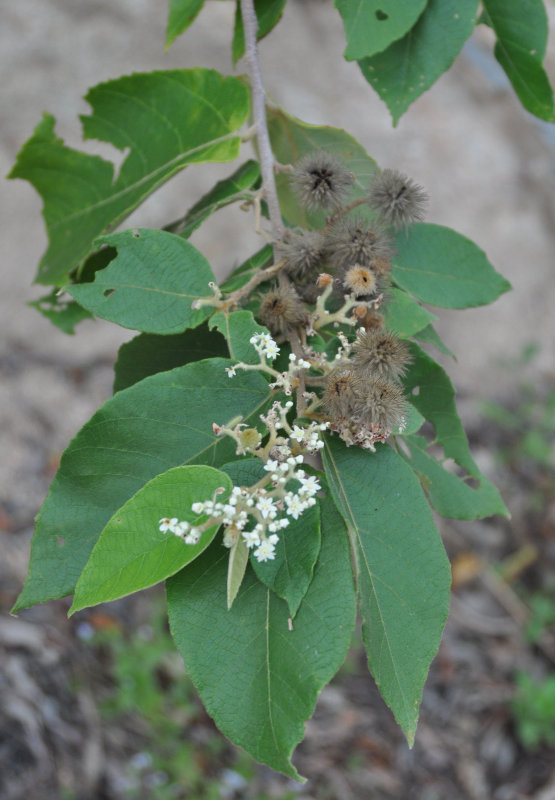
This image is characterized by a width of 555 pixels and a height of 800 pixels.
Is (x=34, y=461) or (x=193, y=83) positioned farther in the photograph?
(x=34, y=461)

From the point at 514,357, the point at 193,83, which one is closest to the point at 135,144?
the point at 193,83

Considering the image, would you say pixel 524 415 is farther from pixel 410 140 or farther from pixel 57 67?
pixel 57 67

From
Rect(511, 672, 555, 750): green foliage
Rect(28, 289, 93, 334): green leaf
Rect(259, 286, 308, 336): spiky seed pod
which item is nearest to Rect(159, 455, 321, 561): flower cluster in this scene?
Rect(259, 286, 308, 336): spiky seed pod

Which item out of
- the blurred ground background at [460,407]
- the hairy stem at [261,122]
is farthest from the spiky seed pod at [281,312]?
the blurred ground background at [460,407]

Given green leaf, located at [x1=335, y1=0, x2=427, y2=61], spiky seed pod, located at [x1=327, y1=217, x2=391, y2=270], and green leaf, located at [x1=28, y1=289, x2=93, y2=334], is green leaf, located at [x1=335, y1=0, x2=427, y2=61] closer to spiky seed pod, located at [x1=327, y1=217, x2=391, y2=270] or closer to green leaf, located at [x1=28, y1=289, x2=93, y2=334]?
spiky seed pod, located at [x1=327, y1=217, x2=391, y2=270]

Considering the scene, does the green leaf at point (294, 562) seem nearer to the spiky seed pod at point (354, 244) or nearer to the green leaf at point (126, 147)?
the spiky seed pod at point (354, 244)

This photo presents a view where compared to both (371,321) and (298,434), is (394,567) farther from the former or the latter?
(371,321)

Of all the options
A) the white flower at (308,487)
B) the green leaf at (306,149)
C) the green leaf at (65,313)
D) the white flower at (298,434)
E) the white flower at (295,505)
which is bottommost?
the white flower at (295,505)
